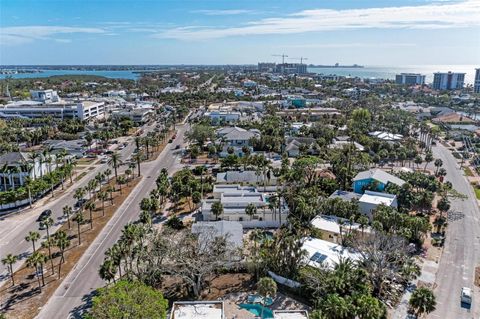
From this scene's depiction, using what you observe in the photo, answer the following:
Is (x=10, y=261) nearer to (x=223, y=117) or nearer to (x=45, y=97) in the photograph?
(x=223, y=117)

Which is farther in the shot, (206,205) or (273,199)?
(206,205)

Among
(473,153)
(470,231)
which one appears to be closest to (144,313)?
(470,231)

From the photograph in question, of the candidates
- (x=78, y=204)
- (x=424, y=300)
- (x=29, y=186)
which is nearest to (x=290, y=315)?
(x=424, y=300)

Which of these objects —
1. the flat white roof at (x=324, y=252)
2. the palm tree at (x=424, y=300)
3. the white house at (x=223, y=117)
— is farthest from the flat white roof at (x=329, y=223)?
the white house at (x=223, y=117)

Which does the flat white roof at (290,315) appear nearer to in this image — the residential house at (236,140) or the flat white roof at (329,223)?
the flat white roof at (329,223)

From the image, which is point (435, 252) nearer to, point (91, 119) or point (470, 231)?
point (470, 231)

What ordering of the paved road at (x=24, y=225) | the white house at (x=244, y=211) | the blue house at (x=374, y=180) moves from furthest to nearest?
the blue house at (x=374, y=180) < the white house at (x=244, y=211) < the paved road at (x=24, y=225)
